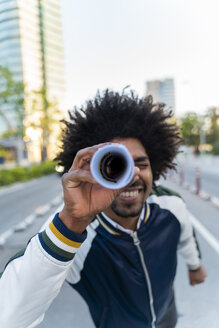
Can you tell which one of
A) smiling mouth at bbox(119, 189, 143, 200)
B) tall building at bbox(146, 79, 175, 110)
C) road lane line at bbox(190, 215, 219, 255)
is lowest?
road lane line at bbox(190, 215, 219, 255)

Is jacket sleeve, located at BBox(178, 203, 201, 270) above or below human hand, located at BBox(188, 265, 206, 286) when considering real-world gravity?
above

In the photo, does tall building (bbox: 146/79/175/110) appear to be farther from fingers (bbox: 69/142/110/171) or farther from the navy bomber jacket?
fingers (bbox: 69/142/110/171)

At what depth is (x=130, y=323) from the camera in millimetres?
1289

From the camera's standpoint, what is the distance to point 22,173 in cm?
1730

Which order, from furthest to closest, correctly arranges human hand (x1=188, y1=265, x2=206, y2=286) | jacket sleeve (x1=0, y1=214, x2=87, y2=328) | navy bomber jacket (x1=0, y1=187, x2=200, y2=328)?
1. human hand (x1=188, y1=265, x2=206, y2=286)
2. navy bomber jacket (x1=0, y1=187, x2=200, y2=328)
3. jacket sleeve (x1=0, y1=214, x2=87, y2=328)

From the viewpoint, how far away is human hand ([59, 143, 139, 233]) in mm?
815

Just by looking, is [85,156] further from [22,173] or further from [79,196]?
[22,173]

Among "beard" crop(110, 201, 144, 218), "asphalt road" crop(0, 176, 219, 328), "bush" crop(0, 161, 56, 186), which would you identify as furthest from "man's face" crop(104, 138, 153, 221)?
"bush" crop(0, 161, 56, 186)

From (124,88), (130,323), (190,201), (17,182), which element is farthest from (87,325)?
(17,182)

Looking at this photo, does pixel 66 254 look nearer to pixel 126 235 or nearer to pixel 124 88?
pixel 126 235

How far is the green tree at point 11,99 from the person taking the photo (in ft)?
55.4

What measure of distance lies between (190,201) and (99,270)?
263 inches

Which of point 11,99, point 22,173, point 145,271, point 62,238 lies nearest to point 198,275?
point 145,271

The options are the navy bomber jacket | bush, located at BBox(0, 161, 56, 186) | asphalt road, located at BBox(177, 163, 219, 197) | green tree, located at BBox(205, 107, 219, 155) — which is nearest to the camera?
the navy bomber jacket
